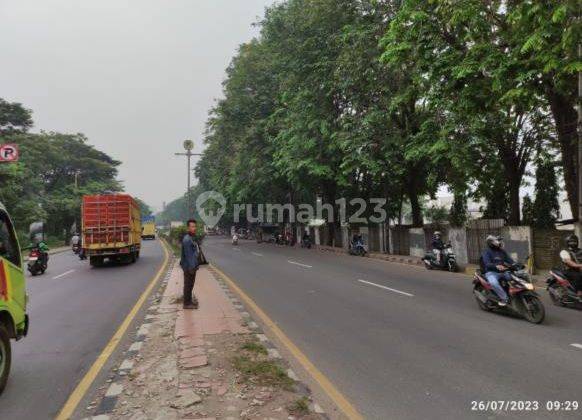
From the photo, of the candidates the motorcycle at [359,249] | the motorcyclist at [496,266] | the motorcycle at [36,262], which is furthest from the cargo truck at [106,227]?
the motorcyclist at [496,266]

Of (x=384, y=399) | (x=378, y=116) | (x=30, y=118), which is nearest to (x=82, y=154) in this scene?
(x=30, y=118)

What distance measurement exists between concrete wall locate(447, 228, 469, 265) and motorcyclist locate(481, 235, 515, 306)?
10.8m

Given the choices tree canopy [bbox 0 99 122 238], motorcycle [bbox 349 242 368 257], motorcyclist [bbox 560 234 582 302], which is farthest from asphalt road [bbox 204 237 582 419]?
tree canopy [bbox 0 99 122 238]

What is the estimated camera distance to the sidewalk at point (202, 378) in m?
4.36

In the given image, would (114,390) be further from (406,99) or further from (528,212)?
(528,212)

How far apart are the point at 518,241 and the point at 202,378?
14147 millimetres

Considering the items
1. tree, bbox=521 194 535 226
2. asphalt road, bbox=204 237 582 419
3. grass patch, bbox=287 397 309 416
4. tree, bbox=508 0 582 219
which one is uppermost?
tree, bbox=508 0 582 219

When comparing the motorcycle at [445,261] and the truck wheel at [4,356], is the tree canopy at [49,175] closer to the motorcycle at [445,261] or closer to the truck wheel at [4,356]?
the motorcycle at [445,261]

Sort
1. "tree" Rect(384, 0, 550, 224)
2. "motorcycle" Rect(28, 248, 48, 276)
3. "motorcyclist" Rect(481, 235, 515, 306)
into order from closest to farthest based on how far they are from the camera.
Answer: "motorcyclist" Rect(481, 235, 515, 306), "tree" Rect(384, 0, 550, 224), "motorcycle" Rect(28, 248, 48, 276)

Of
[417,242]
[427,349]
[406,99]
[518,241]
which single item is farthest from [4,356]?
[417,242]

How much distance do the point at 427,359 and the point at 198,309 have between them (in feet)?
15.9

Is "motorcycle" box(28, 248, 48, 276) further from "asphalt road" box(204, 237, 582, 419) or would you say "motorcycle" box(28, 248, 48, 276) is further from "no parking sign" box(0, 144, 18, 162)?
"no parking sign" box(0, 144, 18, 162)

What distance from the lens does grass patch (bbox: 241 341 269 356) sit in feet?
20.2

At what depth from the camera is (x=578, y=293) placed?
923 centimetres
